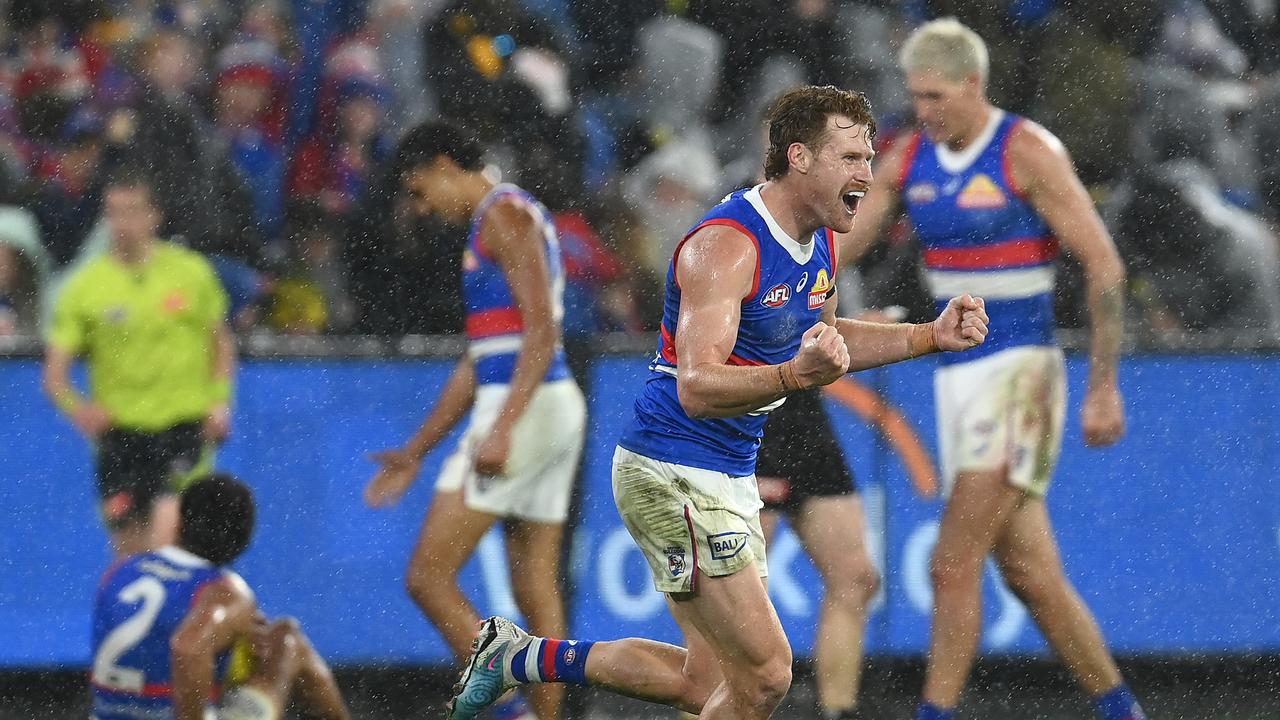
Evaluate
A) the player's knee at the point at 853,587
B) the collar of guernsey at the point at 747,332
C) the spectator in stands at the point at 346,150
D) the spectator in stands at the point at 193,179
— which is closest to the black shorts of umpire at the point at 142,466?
the spectator in stands at the point at 193,179

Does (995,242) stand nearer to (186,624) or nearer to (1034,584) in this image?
(1034,584)

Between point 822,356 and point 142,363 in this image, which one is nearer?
point 822,356

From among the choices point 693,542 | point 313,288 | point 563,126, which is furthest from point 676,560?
point 563,126

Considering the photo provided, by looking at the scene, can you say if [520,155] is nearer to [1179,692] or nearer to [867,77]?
[867,77]

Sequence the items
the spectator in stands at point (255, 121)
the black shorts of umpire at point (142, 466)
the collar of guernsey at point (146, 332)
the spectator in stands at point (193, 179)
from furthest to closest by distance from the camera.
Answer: the spectator in stands at point (255, 121) → the spectator in stands at point (193, 179) → the collar of guernsey at point (146, 332) → the black shorts of umpire at point (142, 466)

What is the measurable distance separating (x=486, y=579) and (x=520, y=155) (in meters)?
2.47

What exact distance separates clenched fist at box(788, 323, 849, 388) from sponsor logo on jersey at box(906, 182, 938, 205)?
2.71 meters

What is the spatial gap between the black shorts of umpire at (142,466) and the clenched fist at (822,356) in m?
4.36

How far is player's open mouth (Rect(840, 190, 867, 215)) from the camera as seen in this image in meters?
4.97

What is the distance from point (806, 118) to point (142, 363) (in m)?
4.44

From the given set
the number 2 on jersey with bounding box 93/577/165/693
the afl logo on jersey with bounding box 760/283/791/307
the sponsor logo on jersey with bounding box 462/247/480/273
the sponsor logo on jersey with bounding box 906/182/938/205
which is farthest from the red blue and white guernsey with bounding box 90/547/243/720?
the sponsor logo on jersey with bounding box 906/182/938/205

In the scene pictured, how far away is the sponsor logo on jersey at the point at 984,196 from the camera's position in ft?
22.9

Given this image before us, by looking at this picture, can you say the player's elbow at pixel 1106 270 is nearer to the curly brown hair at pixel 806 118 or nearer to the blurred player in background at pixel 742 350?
the blurred player in background at pixel 742 350

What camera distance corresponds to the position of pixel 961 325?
187 inches
